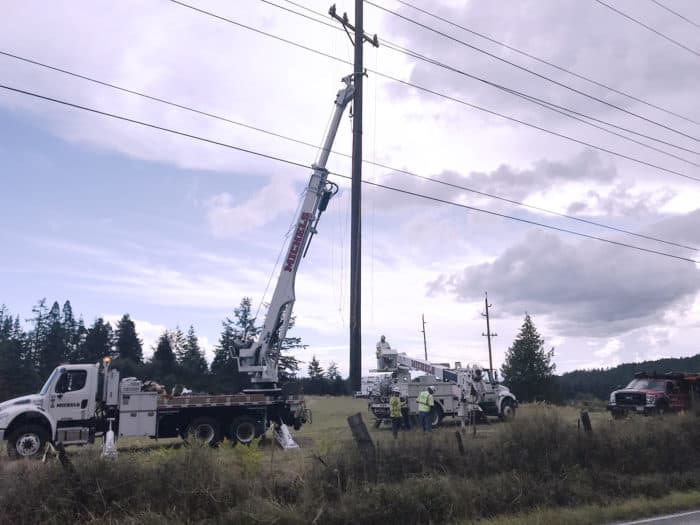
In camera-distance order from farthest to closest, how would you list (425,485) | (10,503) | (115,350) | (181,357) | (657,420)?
(181,357) → (115,350) → (657,420) → (425,485) → (10,503)

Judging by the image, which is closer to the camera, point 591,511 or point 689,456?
point 591,511

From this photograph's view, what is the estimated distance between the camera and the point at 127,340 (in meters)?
80.6

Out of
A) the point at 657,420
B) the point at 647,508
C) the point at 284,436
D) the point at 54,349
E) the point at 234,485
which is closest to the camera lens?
the point at 234,485

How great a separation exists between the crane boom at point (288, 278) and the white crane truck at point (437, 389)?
198 inches

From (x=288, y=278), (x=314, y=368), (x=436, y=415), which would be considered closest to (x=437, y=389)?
(x=436, y=415)

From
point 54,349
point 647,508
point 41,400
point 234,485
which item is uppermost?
point 54,349

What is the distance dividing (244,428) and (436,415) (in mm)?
7805

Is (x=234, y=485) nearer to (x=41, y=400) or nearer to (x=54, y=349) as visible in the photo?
(x=41, y=400)

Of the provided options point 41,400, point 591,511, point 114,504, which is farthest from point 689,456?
point 41,400

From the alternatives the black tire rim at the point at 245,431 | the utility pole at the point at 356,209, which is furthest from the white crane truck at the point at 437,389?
the utility pole at the point at 356,209

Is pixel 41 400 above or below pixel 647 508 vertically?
above

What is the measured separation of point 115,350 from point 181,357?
21434mm

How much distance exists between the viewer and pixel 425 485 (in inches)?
466

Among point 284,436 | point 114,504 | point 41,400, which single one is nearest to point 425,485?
point 114,504
